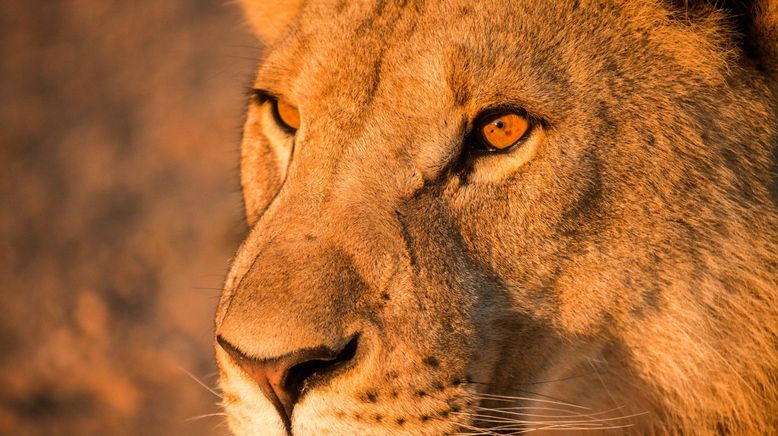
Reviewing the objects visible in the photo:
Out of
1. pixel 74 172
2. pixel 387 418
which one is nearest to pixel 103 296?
pixel 74 172

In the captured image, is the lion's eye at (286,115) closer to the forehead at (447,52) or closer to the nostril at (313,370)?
the forehead at (447,52)

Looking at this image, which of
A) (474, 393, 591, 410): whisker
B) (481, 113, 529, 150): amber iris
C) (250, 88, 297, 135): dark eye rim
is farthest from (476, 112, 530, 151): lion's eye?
(250, 88, 297, 135): dark eye rim

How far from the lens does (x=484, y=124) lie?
265 centimetres

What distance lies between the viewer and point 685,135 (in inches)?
103

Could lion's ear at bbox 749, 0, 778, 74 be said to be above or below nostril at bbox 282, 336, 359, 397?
above

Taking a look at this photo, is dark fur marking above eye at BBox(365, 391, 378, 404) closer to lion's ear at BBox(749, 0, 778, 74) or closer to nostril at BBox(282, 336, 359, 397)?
nostril at BBox(282, 336, 359, 397)

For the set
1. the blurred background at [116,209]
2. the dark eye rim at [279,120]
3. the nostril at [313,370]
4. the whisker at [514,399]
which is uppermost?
the dark eye rim at [279,120]

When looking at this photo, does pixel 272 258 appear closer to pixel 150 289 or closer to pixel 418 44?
pixel 418 44

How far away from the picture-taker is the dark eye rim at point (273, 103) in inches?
127

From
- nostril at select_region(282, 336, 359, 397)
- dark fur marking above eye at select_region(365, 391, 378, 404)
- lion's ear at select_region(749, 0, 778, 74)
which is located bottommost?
dark fur marking above eye at select_region(365, 391, 378, 404)

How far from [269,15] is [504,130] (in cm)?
170

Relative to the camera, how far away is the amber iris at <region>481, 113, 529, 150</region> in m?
2.62

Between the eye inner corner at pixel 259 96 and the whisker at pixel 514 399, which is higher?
the eye inner corner at pixel 259 96

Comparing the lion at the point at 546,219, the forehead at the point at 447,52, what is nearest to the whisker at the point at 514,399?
the lion at the point at 546,219
